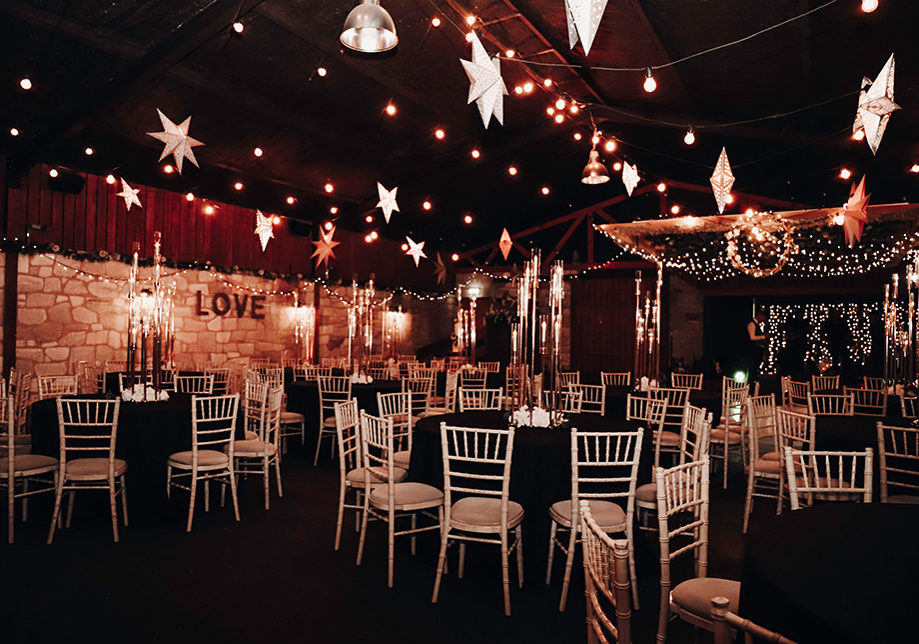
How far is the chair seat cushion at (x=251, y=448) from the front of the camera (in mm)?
4660

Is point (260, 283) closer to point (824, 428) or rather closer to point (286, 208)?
point (286, 208)

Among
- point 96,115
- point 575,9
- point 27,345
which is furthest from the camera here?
point 27,345

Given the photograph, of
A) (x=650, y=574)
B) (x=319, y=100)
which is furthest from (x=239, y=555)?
(x=319, y=100)

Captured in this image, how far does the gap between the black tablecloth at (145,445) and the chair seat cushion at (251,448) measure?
0.36m

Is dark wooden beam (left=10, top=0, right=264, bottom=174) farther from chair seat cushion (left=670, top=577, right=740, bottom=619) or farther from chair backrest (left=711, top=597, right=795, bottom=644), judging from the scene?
chair backrest (left=711, top=597, right=795, bottom=644)

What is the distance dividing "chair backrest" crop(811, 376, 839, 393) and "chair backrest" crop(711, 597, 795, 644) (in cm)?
786

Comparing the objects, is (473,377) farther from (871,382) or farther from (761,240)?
(871,382)

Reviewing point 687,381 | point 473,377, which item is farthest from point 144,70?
point 687,381

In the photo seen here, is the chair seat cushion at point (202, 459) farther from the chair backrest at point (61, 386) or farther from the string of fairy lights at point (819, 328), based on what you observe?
the string of fairy lights at point (819, 328)

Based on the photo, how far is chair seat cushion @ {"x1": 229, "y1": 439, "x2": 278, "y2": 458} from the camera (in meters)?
4.66

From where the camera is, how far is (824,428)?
4.30 m

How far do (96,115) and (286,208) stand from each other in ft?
14.6

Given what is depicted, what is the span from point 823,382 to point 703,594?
7506mm

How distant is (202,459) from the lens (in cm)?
429
